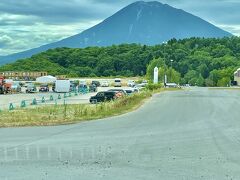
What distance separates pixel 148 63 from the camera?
592ft

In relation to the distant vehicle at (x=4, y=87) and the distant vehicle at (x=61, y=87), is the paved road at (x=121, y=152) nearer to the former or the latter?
the distant vehicle at (x=4, y=87)

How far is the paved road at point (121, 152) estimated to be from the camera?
37.4 feet

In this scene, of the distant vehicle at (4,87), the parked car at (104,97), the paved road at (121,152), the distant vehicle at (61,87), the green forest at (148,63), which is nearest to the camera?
the paved road at (121,152)

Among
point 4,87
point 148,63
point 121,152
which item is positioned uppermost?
point 148,63

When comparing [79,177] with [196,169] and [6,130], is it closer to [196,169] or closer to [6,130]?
[196,169]

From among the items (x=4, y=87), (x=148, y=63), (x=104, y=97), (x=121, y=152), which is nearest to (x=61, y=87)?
(x=4, y=87)

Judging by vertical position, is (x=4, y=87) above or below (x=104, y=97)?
above

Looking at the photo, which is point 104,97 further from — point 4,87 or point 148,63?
point 148,63

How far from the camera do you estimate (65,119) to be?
26.8 metres

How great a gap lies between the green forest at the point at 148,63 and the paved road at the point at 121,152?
14466cm

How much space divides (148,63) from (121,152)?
166242 millimetres

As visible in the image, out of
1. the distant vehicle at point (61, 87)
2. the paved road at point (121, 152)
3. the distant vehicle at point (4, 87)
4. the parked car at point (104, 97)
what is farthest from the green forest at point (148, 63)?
the paved road at point (121, 152)

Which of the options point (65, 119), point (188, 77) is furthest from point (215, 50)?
point (65, 119)

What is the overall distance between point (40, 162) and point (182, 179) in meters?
4.03
